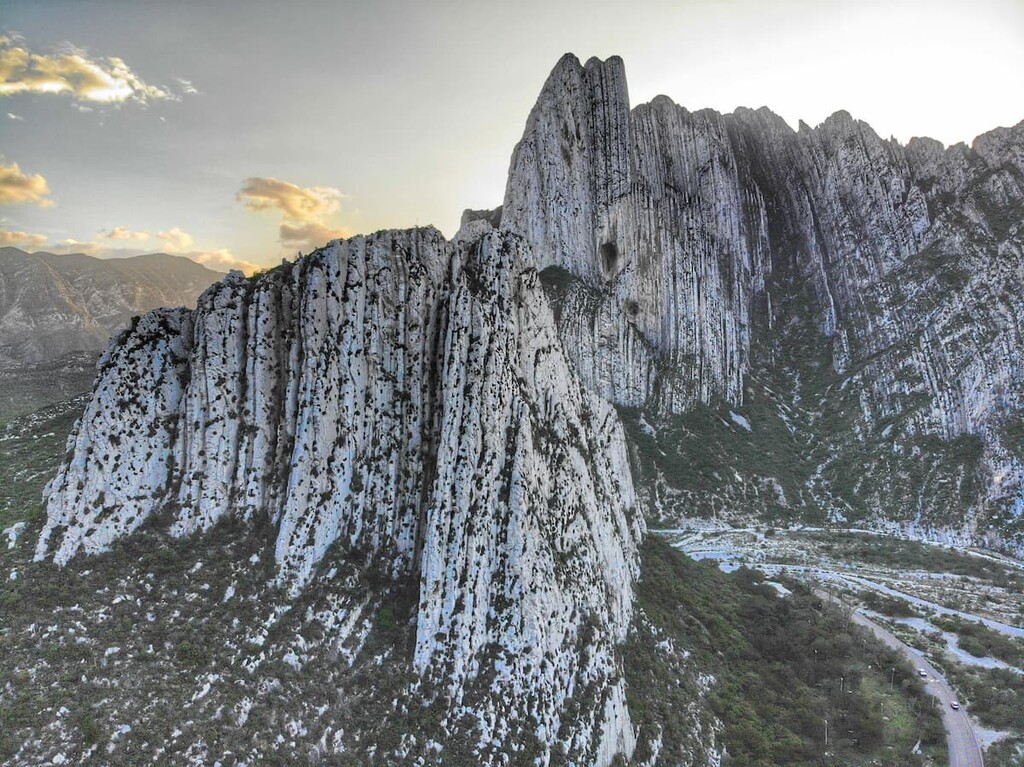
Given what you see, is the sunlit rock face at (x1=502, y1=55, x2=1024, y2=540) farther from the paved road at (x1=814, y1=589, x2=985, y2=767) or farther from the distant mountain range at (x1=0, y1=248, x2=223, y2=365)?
the distant mountain range at (x1=0, y1=248, x2=223, y2=365)

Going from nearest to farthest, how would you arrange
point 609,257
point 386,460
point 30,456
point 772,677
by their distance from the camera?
point 386,460, point 30,456, point 772,677, point 609,257

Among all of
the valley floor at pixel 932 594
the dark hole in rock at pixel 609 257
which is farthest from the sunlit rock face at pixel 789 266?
the valley floor at pixel 932 594

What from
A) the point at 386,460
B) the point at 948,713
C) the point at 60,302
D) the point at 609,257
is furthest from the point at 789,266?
the point at 60,302

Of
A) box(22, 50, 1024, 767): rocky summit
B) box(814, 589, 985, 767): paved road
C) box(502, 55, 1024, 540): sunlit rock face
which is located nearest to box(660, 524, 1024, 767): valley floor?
box(814, 589, 985, 767): paved road

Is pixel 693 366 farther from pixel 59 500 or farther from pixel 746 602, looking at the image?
pixel 59 500

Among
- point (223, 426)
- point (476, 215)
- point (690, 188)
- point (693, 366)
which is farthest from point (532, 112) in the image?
point (223, 426)

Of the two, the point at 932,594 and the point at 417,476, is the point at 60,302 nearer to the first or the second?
the point at 417,476
